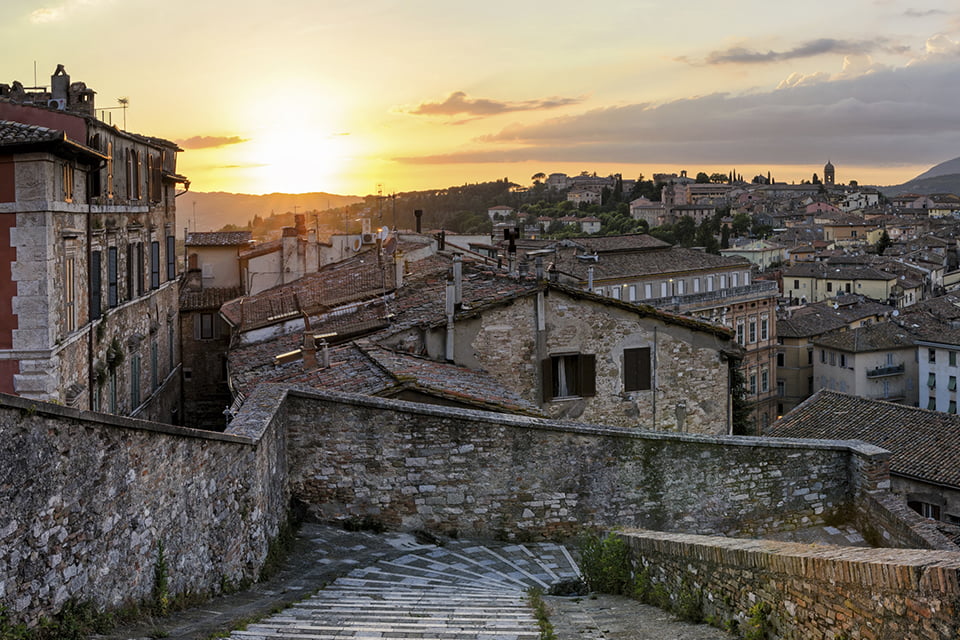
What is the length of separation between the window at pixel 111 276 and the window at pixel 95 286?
1008 mm

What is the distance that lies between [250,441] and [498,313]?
9270 mm

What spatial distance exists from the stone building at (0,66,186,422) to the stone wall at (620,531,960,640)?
417 inches

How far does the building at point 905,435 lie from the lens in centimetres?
2841

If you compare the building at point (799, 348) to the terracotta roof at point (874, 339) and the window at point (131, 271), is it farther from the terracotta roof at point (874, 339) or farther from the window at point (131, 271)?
the window at point (131, 271)

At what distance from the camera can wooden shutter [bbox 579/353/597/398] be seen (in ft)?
62.5

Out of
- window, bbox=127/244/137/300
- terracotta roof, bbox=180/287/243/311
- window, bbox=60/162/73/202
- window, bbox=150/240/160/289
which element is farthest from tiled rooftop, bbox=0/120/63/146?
terracotta roof, bbox=180/287/243/311

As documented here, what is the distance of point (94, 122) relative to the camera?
57.0 ft

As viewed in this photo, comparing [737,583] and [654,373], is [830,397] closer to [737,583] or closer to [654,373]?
[654,373]

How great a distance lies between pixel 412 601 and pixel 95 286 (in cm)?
1138

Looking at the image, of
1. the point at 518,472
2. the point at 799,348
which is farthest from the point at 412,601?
the point at 799,348

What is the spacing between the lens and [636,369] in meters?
19.4

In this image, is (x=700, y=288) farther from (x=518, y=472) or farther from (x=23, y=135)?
(x=23, y=135)

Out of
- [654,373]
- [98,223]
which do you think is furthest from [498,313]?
[98,223]

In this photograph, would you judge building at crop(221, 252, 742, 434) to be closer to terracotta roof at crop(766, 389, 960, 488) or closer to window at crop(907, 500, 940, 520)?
terracotta roof at crop(766, 389, 960, 488)
